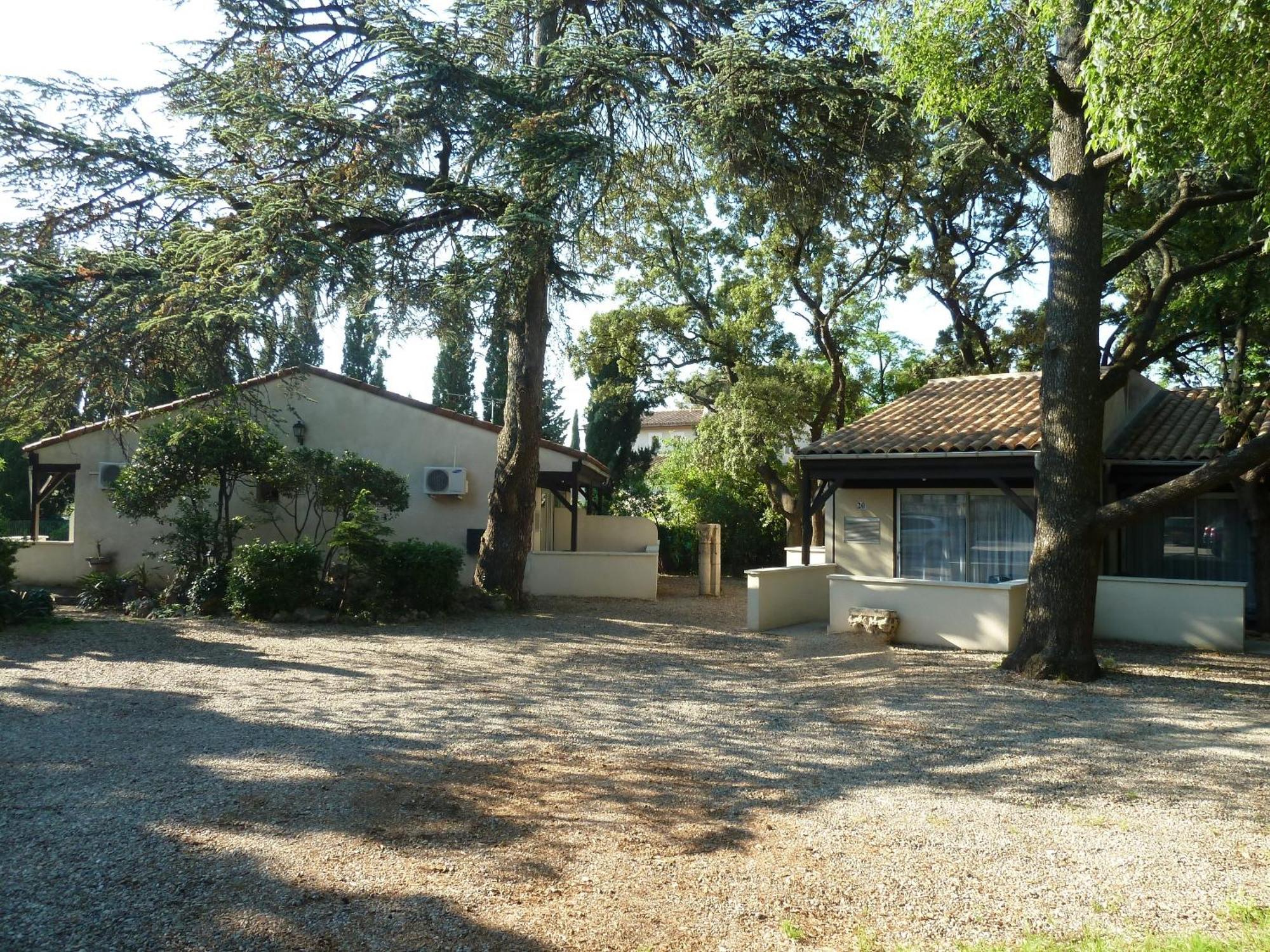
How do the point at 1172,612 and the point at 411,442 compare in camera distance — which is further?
the point at 411,442

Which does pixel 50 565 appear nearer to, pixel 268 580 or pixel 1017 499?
pixel 268 580

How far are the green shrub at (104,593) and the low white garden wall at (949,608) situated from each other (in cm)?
1190

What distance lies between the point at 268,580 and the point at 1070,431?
11.0 metres

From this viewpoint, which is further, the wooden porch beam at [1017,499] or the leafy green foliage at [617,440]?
the leafy green foliage at [617,440]

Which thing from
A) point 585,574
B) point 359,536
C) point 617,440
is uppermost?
point 617,440

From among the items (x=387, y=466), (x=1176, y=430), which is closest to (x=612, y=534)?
(x=387, y=466)

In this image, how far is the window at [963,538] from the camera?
15.5 metres

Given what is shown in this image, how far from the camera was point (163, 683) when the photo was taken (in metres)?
9.17

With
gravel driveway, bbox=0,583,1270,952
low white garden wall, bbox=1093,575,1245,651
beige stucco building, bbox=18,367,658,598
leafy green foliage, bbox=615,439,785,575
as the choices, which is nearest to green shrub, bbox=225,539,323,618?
gravel driveway, bbox=0,583,1270,952

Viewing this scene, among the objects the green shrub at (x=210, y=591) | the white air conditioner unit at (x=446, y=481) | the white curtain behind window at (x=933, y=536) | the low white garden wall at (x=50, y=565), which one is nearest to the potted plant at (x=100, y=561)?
the low white garden wall at (x=50, y=565)

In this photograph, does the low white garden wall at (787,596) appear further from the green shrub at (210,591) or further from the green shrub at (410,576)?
the green shrub at (210,591)

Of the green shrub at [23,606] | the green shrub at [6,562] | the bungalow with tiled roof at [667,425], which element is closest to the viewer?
the green shrub at [23,606]

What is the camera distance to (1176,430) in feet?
54.2

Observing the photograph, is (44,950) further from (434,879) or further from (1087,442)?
(1087,442)
